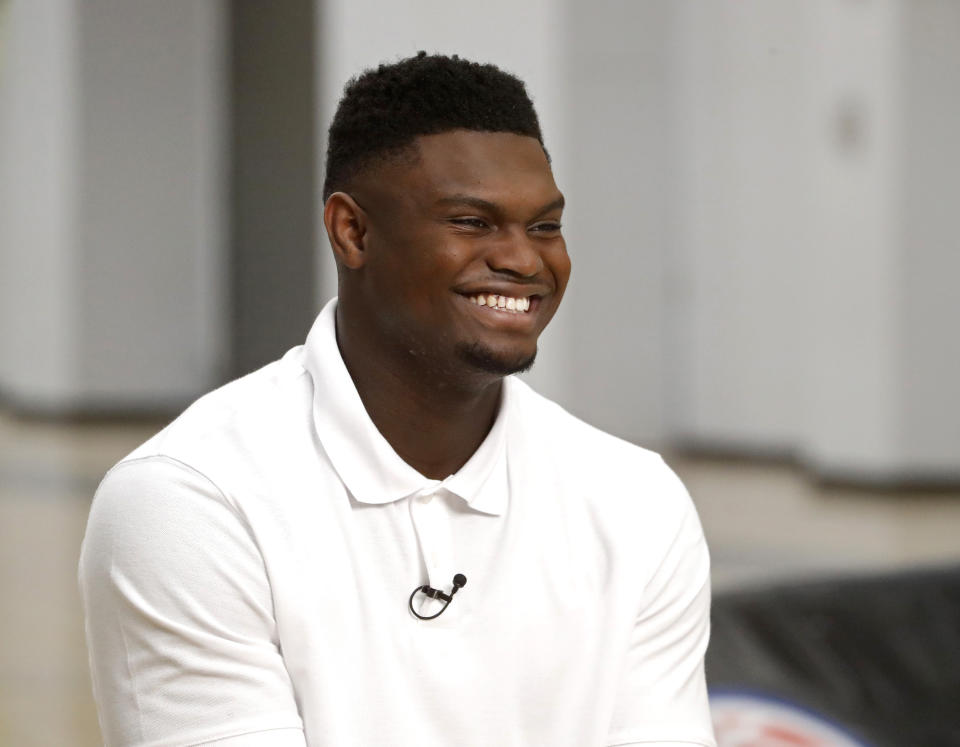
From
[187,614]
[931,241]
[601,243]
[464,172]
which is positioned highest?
[464,172]

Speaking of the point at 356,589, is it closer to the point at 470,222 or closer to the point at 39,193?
the point at 470,222

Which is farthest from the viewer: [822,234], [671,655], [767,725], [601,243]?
[601,243]

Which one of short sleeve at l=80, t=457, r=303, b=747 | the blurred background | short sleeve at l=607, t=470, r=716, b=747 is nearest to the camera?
short sleeve at l=80, t=457, r=303, b=747

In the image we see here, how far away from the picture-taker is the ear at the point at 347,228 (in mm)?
1818

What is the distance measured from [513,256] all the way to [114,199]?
37.3 feet

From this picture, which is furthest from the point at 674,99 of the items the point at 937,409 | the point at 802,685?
the point at 802,685

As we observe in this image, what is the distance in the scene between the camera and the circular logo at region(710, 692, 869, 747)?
2.89 m

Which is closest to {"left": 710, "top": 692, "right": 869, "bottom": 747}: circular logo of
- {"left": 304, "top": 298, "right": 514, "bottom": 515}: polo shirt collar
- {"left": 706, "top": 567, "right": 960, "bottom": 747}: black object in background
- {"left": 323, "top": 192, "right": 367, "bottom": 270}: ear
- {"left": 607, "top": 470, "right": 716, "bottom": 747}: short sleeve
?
{"left": 706, "top": 567, "right": 960, "bottom": 747}: black object in background

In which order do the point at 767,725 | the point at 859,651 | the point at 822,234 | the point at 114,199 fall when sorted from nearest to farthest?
the point at 767,725 < the point at 859,651 < the point at 822,234 < the point at 114,199

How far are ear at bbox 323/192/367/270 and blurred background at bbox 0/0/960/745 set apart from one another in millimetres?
2824

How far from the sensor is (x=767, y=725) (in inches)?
116

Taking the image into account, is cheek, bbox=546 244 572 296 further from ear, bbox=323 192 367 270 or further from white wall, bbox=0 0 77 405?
white wall, bbox=0 0 77 405

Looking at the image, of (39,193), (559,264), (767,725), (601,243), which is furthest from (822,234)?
(559,264)

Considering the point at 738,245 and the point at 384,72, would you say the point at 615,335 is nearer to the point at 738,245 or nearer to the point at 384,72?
the point at 738,245
